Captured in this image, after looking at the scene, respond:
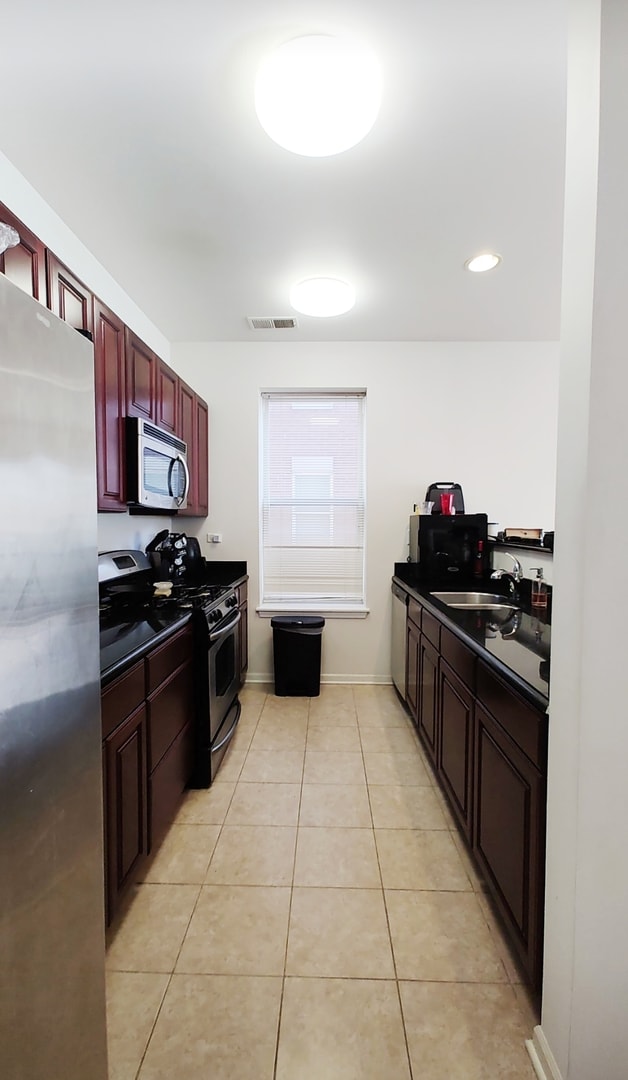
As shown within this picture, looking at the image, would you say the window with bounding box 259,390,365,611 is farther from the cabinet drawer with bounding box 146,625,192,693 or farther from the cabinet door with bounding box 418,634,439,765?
the cabinet drawer with bounding box 146,625,192,693

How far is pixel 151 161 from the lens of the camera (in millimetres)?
1706

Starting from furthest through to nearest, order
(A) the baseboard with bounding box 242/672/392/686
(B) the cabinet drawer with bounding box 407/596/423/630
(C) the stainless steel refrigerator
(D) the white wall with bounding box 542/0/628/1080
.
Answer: (A) the baseboard with bounding box 242/672/392/686
(B) the cabinet drawer with bounding box 407/596/423/630
(D) the white wall with bounding box 542/0/628/1080
(C) the stainless steel refrigerator

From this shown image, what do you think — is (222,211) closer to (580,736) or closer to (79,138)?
(79,138)

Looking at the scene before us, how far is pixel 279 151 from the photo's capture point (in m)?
1.64

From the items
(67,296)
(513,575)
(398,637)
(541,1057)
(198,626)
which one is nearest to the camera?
(541,1057)

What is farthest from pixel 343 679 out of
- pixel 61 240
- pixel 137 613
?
pixel 61 240

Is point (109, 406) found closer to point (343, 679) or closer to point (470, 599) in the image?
point (470, 599)

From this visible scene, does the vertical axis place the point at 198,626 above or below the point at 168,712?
above

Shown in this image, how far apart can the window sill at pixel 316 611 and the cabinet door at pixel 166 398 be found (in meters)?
1.63

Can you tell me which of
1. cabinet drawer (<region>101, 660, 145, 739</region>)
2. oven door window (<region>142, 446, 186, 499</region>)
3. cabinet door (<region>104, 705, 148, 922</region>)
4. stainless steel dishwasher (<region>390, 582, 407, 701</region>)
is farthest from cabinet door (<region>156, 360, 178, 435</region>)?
stainless steel dishwasher (<region>390, 582, 407, 701</region>)

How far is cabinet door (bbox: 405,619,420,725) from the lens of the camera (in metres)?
2.66

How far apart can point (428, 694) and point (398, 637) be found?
0.92 metres

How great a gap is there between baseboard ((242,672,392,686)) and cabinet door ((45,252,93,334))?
9.07 ft

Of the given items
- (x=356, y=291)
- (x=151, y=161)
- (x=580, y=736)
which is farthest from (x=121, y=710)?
(x=356, y=291)
